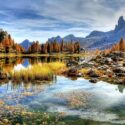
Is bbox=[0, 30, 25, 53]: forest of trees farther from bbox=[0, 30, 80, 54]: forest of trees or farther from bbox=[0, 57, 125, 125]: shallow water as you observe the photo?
bbox=[0, 57, 125, 125]: shallow water

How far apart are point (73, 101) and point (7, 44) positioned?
402ft

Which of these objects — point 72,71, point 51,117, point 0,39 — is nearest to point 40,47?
point 0,39

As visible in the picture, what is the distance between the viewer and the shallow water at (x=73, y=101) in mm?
23844

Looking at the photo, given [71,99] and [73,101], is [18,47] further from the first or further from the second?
[73,101]

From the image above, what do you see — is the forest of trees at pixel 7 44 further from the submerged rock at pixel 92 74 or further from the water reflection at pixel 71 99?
the water reflection at pixel 71 99

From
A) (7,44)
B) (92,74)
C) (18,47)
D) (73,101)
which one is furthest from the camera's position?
(18,47)

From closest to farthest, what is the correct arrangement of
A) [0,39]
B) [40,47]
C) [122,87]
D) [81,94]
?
[81,94] → [122,87] → [0,39] → [40,47]

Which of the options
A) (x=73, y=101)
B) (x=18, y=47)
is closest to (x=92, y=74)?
(x=73, y=101)

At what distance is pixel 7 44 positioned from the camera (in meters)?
149

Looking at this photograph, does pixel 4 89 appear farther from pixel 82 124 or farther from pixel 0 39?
pixel 0 39

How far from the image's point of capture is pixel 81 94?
34750 mm

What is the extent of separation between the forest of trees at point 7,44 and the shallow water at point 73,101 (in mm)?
109329

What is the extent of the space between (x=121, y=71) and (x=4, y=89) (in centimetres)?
2772

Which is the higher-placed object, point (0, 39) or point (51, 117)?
point (0, 39)
